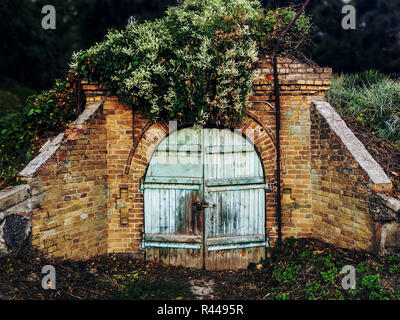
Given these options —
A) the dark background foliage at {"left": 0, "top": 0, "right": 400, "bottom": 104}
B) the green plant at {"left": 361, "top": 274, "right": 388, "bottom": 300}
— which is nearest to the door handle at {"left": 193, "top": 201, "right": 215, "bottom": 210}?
the green plant at {"left": 361, "top": 274, "right": 388, "bottom": 300}

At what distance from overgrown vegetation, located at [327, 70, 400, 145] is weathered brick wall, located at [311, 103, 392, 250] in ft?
6.53

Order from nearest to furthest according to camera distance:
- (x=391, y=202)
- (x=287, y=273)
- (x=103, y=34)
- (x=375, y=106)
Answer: (x=391, y=202) → (x=287, y=273) → (x=375, y=106) → (x=103, y=34)

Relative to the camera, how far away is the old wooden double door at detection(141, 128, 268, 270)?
5.25 m

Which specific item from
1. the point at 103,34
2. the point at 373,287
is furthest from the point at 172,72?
the point at 103,34

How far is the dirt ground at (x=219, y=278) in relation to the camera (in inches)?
154

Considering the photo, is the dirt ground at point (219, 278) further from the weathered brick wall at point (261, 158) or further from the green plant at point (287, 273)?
the weathered brick wall at point (261, 158)

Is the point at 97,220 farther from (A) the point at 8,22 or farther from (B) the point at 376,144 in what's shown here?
(A) the point at 8,22

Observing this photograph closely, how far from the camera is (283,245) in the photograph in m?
5.29

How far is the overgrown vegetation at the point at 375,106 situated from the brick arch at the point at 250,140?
274 centimetres

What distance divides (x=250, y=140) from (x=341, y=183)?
167 centimetres

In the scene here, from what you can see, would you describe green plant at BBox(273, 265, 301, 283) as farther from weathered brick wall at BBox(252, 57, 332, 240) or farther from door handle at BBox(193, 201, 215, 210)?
door handle at BBox(193, 201, 215, 210)

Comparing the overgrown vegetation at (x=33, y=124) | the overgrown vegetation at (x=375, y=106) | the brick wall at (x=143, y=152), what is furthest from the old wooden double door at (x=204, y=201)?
the overgrown vegetation at (x=375, y=106)

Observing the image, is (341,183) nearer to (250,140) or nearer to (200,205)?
(250,140)

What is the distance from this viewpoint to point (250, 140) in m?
5.33
